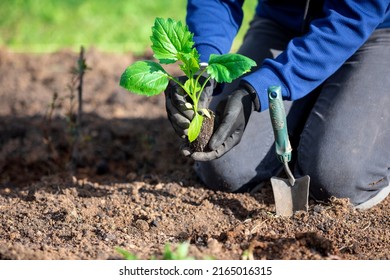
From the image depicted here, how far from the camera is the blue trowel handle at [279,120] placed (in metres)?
2.45

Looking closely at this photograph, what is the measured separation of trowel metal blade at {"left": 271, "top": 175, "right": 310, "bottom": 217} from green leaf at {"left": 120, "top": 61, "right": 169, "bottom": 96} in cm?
60

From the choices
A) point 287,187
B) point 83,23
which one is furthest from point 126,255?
point 83,23

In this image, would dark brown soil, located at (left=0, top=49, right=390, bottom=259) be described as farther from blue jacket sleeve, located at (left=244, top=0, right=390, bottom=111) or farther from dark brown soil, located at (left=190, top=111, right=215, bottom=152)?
blue jacket sleeve, located at (left=244, top=0, right=390, bottom=111)

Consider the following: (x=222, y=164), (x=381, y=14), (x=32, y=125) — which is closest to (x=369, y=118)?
(x=381, y=14)

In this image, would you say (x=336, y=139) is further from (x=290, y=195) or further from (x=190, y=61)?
(x=190, y=61)

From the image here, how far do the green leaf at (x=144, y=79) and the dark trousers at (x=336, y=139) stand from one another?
2.15ft

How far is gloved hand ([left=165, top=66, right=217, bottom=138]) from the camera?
2557 mm

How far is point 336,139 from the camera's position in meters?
2.78

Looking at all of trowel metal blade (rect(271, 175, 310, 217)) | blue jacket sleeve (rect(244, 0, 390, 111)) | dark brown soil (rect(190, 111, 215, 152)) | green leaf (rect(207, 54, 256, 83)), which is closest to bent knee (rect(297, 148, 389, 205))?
trowel metal blade (rect(271, 175, 310, 217))

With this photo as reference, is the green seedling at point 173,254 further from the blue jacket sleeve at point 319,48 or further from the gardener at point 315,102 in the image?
the blue jacket sleeve at point 319,48

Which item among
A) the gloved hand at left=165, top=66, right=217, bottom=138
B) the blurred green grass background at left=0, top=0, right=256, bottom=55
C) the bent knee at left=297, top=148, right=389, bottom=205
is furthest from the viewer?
the blurred green grass background at left=0, top=0, right=256, bottom=55

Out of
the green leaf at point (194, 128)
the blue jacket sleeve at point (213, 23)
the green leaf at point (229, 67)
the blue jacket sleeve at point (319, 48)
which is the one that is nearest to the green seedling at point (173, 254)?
the green leaf at point (194, 128)

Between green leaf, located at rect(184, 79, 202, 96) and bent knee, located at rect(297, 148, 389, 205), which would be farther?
bent knee, located at rect(297, 148, 389, 205)

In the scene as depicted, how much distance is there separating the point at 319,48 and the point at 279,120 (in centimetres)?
Result: 36
